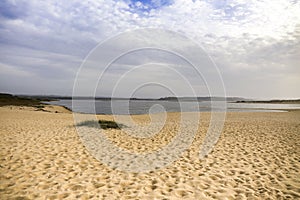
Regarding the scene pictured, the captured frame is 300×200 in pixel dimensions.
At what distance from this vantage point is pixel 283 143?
10148mm

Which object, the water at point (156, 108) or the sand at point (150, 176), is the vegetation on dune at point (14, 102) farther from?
the sand at point (150, 176)

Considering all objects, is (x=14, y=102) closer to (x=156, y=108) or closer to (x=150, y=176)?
(x=156, y=108)

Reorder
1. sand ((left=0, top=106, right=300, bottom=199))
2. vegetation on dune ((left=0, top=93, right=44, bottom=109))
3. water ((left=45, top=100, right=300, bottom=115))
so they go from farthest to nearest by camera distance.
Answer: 1. water ((left=45, top=100, right=300, bottom=115))
2. vegetation on dune ((left=0, top=93, right=44, bottom=109))
3. sand ((left=0, top=106, right=300, bottom=199))

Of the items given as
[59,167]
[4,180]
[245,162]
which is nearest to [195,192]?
[245,162]

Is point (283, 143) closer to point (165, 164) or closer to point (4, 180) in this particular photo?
point (165, 164)

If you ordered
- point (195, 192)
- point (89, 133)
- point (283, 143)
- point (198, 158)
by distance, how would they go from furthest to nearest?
point (89, 133) < point (283, 143) < point (198, 158) < point (195, 192)

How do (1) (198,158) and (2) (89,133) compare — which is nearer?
(1) (198,158)

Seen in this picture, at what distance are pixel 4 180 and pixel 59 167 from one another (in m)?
1.40

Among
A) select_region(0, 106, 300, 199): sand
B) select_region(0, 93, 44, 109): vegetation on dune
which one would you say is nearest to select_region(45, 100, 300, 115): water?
select_region(0, 93, 44, 109): vegetation on dune

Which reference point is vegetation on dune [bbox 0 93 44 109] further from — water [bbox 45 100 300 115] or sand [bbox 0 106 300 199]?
sand [bbox 0 106 300 199]

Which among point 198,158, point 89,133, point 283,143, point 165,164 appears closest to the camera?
point 165,164

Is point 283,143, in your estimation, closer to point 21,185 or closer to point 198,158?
point 198,158

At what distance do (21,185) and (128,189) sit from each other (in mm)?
2542

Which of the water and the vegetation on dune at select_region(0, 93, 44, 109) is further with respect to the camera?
the water
